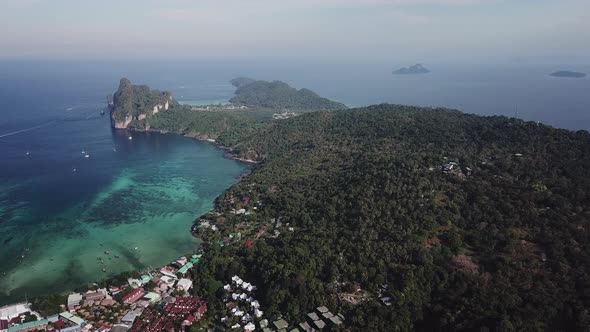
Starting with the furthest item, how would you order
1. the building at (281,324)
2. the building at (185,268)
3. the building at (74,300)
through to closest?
the building at (185,268)
the building at (74,300)
the building at (281,324)

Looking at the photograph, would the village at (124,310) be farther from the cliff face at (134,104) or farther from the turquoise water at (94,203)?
the cliff face at (134,104)

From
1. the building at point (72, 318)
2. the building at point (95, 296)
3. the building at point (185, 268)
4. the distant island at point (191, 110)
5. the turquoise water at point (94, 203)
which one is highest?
the distant island at point (191, 110)

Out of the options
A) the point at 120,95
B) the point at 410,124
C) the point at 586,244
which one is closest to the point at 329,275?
the point at 586,244

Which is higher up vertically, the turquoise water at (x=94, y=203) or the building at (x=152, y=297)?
the turquoise water at (x=94, y=203)

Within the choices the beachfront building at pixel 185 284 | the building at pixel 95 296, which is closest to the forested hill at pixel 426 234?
the beachfront building at pixel 185 284

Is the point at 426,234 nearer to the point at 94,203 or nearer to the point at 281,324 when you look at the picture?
the point at 281,324

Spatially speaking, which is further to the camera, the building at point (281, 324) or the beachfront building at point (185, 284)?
the beachfront building at point (185, 284)

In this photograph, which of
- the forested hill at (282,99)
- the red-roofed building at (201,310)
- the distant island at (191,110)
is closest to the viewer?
the red-roofed building at (201,310)
